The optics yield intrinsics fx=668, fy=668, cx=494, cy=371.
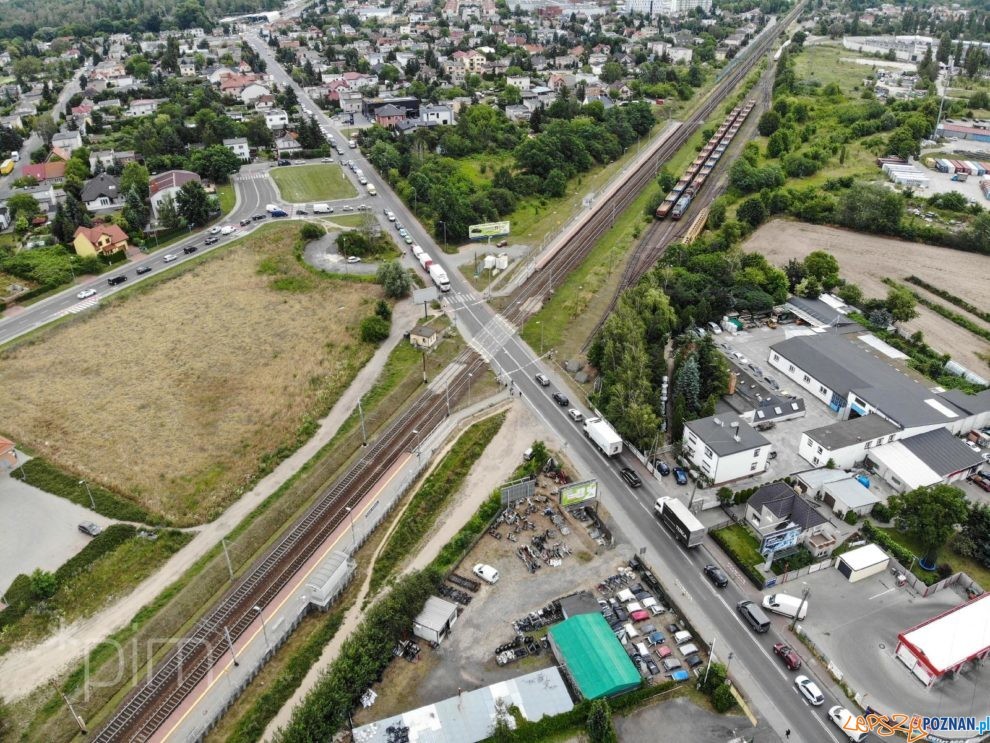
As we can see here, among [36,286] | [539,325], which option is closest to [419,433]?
[539,325]

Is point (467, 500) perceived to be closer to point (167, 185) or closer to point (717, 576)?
point (717, 576)

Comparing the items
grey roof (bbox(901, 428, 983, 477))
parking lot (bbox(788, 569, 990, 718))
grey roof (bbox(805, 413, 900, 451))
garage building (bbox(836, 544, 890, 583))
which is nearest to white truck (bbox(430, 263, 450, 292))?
grey roof (bbox(805, 413, 900, 451))

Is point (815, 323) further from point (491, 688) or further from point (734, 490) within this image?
point (491, 688)

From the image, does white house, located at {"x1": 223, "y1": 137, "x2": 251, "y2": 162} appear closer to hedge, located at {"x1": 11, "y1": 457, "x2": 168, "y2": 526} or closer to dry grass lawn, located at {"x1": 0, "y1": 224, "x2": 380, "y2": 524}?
dry grass lawn, located at {"x1": 0, "y1": 224, "x2": 380, "y2": 524}

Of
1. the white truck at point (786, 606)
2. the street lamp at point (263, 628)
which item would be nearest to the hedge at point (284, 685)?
the street lamp at point (263, 628)

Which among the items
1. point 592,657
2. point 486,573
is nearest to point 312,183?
point 486,573

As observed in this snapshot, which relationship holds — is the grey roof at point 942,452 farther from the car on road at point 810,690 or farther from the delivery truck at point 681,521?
the car on road at point 810,690

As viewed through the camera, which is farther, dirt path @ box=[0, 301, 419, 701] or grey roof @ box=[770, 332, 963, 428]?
grey roof @ box=[770, 332, 963, 428]
